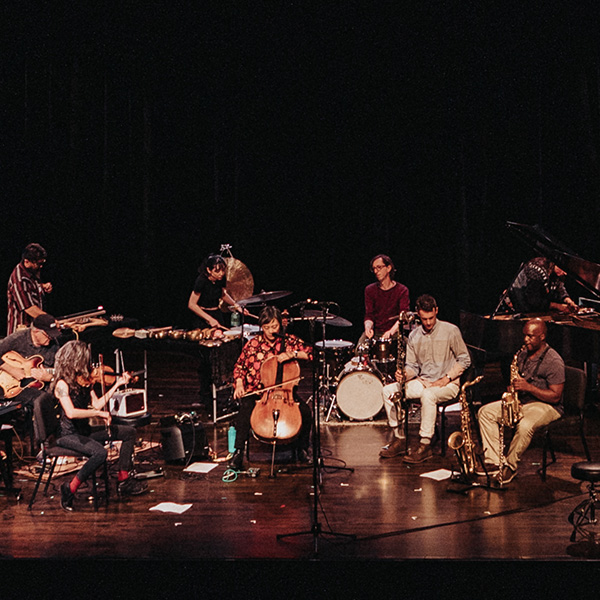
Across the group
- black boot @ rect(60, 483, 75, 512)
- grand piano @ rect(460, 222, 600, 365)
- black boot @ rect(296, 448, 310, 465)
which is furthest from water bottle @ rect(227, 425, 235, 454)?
grand piano @ rect(460, 222, 600, 365)

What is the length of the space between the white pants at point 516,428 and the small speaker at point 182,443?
2379 millimetres

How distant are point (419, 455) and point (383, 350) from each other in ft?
4.28

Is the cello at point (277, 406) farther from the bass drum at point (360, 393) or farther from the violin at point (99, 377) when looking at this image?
the bass drum at point (360, 393)

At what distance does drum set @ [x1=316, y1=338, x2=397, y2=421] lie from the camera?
741 centimetres

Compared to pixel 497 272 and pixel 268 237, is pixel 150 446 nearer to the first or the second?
pixel 268 237

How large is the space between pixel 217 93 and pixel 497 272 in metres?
4.75

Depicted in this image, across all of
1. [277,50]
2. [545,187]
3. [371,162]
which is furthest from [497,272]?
[277,50]

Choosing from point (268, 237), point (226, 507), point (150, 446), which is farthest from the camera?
point (268, 237)

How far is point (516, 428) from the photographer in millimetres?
5961

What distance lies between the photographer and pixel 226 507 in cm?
544

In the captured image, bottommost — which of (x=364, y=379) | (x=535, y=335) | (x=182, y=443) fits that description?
(x=182, y=443)

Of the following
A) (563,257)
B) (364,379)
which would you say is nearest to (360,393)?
(364,379)

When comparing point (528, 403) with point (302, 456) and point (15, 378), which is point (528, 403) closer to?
point (302, 456)

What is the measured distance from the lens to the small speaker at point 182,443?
6398 mm
